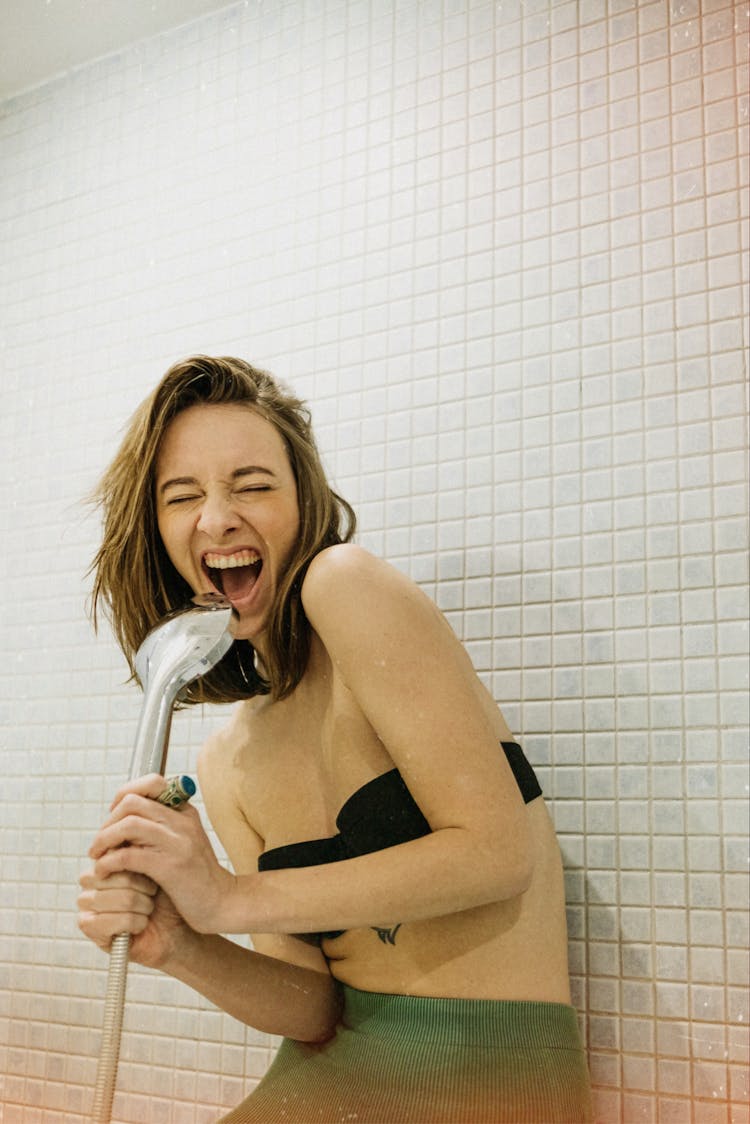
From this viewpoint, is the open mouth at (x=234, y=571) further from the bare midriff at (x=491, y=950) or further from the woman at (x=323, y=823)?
the bare midriff at (x=491, y=950)

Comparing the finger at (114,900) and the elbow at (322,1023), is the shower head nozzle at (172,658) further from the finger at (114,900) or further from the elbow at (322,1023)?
the elbow at (322,1023)

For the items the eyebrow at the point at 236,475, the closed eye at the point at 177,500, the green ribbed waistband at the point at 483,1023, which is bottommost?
the green ribbed waistband at the point at 483,1023

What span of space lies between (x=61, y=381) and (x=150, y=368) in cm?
8

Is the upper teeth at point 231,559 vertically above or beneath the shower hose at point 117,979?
above

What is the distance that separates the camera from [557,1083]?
2.02 feet

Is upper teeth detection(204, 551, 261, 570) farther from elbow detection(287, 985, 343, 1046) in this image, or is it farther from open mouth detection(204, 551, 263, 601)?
elbow detection(287, 985, 343, 1046)

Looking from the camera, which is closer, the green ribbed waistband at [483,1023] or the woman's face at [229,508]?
the green ribbed waistband at [483,1023]

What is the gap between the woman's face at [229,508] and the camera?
2.38ft

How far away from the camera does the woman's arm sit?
577 mm

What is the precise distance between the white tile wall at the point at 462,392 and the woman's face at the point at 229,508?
0.34ft

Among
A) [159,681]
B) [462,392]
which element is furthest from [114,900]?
[462,392]

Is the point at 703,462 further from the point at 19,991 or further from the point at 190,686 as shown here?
the point at 19,991

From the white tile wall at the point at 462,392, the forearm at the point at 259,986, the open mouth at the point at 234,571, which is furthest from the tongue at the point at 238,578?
the forearm at the point at 259,986

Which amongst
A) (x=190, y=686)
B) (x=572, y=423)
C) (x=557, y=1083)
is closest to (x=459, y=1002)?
(x=557, y=1083)
